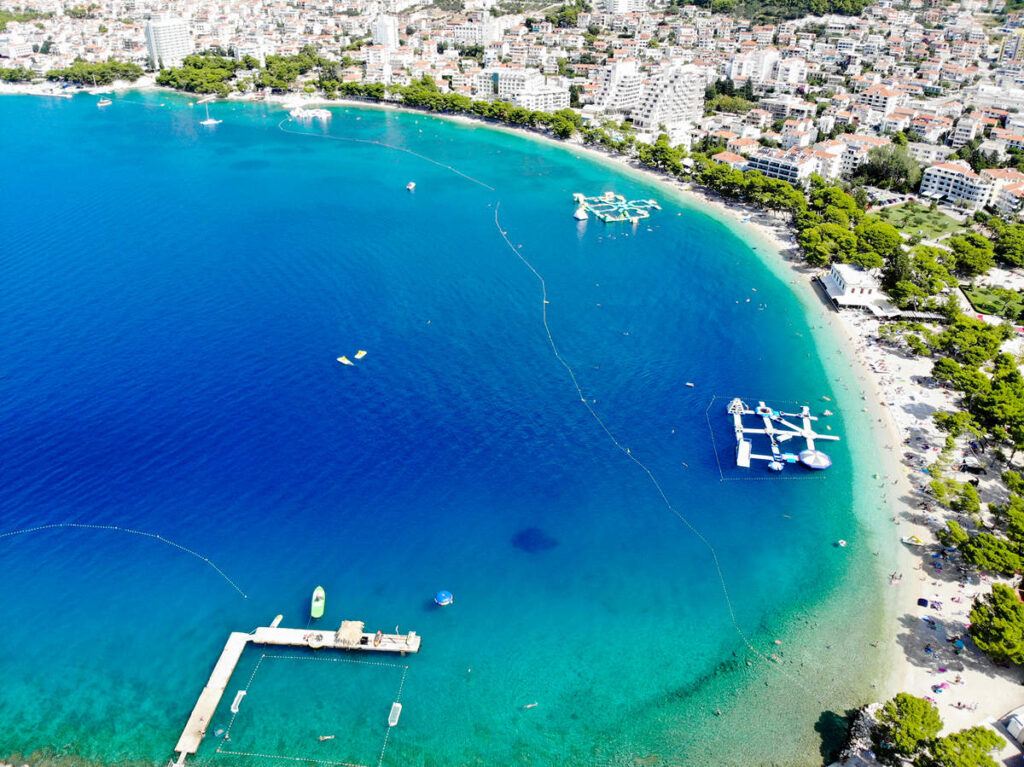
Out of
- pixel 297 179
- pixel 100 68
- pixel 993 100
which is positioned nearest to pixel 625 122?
pixel 297 179

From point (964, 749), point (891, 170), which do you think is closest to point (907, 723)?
point (964, 749)

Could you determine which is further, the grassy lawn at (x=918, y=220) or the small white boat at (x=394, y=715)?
the grassy lawn at (x=918, y=220)

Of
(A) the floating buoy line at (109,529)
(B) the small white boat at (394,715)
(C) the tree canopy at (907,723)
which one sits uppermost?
(C) the tree canopy at (907,723)

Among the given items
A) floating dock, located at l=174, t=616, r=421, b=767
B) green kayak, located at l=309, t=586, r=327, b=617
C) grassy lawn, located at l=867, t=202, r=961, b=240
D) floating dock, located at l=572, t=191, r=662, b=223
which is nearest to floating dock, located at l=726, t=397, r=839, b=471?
floating dock, located at l=174, t=616, r=421, b=767

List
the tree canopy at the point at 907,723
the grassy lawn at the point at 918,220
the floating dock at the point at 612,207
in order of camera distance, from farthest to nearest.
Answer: the floating dock at the point at 612,207
the grassy lawn at the point at 918,220
the tree canopy at the point at 907,723

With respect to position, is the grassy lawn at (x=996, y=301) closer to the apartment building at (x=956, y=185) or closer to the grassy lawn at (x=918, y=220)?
the grassy lawn at (x=918, y=220)


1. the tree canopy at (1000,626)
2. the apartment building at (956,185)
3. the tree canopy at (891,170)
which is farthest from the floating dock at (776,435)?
the tree canopy at (891,170)
